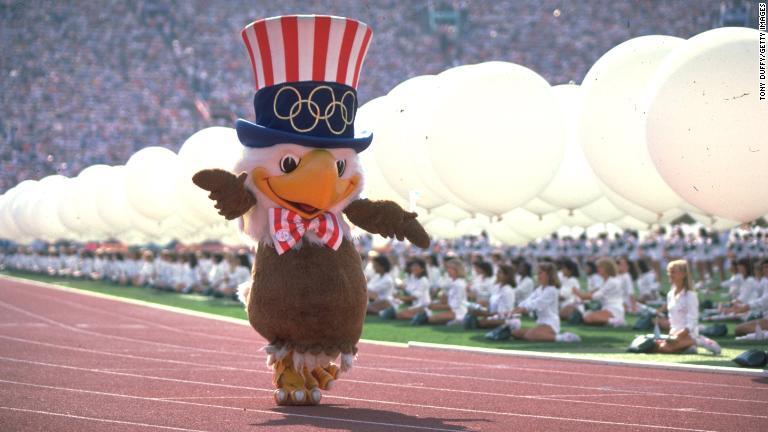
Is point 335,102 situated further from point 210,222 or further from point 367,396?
point 210,222

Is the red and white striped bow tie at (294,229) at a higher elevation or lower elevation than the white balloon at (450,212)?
lower

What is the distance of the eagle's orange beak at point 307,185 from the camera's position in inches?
300

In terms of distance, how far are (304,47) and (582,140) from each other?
5.89m

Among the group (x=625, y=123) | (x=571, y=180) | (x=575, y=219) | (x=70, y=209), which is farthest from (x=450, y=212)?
(x=70, y=209)

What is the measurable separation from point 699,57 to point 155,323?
10.3 metres

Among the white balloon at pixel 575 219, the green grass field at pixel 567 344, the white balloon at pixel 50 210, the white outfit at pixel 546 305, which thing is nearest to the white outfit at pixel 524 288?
the green grass field at pixel 567 344

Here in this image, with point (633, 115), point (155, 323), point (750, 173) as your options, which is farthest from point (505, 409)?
point (155, 323)

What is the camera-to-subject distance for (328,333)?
25.2ft

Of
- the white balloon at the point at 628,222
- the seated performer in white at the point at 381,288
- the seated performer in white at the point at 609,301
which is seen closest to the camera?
the seated performer in white at the point at 609,301

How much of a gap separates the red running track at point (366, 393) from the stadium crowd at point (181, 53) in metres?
38.7

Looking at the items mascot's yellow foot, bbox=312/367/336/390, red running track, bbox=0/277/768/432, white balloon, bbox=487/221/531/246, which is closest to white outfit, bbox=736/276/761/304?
red running track, bbox=0/277/768/432

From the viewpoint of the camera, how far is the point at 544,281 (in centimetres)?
1385

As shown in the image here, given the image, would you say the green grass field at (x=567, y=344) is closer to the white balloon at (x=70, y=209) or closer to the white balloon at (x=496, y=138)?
the white balloon at (x=496, y=138)

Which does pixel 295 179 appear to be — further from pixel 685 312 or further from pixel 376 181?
pixel 376 181
